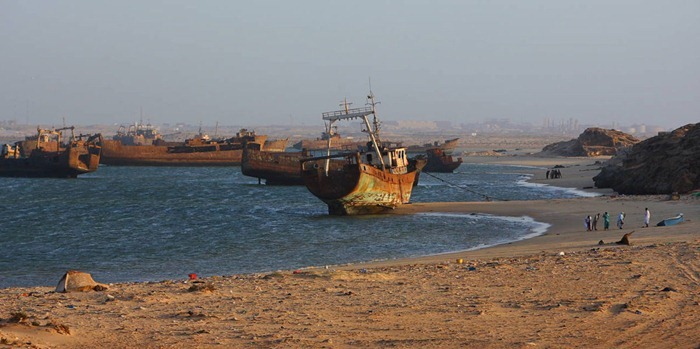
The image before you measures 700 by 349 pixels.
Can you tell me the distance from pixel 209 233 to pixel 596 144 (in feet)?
307

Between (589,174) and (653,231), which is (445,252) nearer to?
(653,231)

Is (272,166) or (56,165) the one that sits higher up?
(272,166)

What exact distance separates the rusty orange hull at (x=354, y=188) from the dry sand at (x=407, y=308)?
18.9 m

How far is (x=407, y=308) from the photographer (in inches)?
480

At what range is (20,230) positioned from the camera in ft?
113

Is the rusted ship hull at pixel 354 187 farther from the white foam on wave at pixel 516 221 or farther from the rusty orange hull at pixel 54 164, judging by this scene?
the rusty orange hull at pixel 54 164

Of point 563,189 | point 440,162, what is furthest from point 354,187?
point 440,162

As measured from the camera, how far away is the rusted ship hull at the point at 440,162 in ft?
268

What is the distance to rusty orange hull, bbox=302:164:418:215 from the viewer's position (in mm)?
37344

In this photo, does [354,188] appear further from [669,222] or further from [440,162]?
[440,162]

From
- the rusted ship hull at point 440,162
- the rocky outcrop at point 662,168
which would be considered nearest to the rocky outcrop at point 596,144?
the rusted ship hull at point 440,162

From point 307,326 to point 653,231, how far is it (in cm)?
1645

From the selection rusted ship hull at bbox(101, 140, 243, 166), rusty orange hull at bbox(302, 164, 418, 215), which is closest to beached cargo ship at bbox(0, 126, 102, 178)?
rusted ship hull at bbox(101, 140, 243, 166)

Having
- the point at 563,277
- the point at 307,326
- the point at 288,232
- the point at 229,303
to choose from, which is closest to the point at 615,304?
the point at 563,277
